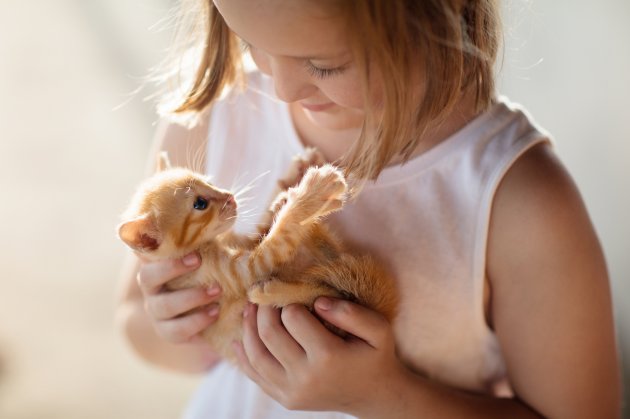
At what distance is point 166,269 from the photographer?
3.43 ft

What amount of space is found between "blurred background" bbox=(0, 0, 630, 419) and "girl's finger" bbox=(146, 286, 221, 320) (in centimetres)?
86

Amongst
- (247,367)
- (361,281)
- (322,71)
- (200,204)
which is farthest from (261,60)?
(247,367)

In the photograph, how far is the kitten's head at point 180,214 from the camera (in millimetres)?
1056

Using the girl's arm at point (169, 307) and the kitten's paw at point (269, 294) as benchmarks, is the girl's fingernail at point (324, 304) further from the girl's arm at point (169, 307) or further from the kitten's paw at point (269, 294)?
the girl's arm at point (169, 307)

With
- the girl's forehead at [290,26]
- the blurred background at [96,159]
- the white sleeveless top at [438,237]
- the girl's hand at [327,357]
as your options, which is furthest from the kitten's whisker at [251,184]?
the blurred background at [96,159]

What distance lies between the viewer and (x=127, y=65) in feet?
10.5

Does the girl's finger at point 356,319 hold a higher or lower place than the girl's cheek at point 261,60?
lower

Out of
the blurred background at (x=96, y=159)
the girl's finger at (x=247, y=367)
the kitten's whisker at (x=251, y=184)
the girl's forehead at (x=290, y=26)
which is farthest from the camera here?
the blurred background at (x=96, y=159)

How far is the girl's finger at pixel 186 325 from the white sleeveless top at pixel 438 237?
15cm

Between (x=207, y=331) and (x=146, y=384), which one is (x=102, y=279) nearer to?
(x=146, y=384)

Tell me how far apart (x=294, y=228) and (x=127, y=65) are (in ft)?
8.12

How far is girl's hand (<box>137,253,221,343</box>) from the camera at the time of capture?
41.3 inches

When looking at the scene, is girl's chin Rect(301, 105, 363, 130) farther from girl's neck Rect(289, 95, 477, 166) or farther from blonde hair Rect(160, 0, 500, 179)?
blonde hair Rect(160, 0, 500, 179)

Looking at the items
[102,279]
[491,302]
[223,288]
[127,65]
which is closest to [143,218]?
[223,288]
